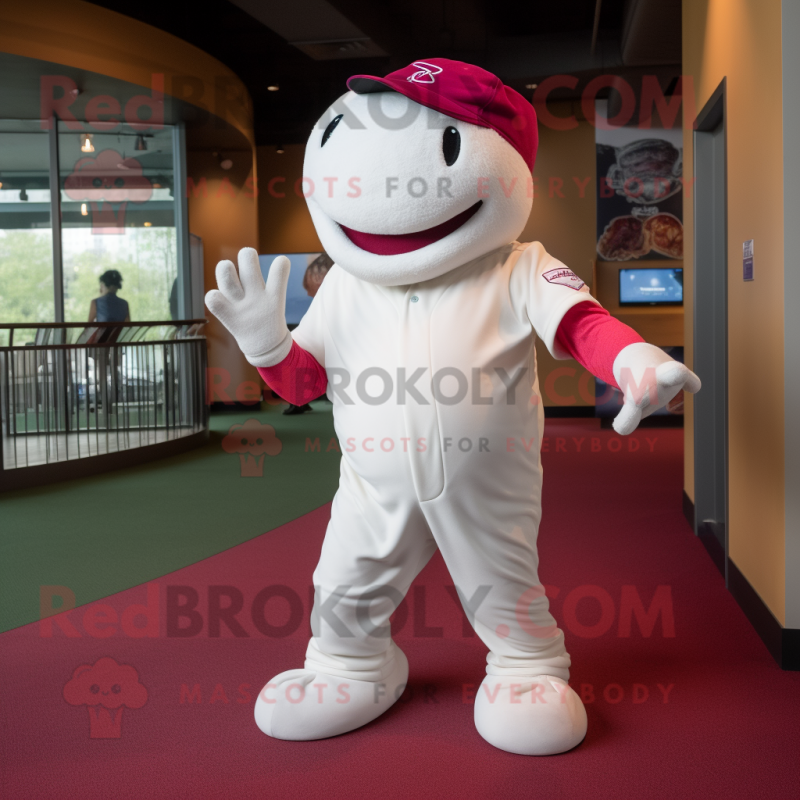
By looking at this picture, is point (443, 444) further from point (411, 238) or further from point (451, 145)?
point (451, 145)

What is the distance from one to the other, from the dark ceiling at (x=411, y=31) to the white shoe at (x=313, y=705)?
5892mm

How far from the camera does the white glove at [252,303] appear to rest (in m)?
1.80

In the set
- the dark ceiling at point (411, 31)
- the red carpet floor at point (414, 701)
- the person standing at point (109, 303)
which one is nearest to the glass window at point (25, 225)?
the person standing at point (109, 303)

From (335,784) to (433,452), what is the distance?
2.48 feet

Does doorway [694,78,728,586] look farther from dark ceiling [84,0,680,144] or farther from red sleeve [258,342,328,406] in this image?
dark ceiling [84,0,680,144]

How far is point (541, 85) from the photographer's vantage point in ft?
27.6

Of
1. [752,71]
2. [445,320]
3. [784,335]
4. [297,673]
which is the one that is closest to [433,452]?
[445,320]

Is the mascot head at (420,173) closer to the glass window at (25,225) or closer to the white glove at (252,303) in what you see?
the white glove at (252,303)

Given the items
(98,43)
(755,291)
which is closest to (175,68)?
(98,43)

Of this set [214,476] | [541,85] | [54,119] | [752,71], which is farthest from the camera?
[541,85]

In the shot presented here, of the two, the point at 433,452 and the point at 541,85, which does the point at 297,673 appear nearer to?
the point at 433,452

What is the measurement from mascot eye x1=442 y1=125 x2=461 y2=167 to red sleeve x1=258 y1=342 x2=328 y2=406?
0.55 metres

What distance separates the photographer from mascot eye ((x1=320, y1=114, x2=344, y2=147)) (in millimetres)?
1875

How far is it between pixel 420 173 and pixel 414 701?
1.37 m
